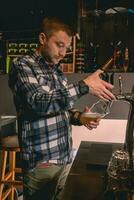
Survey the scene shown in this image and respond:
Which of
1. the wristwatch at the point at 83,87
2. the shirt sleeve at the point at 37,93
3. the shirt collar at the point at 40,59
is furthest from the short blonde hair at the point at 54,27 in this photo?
the wristwatch at the point at 83,87

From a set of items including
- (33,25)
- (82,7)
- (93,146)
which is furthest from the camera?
(33,25)

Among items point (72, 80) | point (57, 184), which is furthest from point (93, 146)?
point (72, 80)

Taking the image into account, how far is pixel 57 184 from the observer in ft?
5.86

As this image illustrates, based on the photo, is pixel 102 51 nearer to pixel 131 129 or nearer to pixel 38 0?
pixel 38 0

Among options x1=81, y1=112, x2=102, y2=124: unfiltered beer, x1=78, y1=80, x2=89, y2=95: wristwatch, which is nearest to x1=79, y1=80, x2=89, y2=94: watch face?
x1=78, y1=80, x2=89, y2=95: wristwatch

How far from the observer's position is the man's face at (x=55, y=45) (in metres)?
1.86

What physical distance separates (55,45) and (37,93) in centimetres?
34

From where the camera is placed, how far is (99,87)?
1.50m

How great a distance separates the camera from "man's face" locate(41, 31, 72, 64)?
1.86 m

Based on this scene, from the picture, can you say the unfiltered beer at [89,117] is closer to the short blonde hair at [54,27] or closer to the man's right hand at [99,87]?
the man's right hand at [99,87]

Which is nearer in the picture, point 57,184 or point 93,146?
point 57,184

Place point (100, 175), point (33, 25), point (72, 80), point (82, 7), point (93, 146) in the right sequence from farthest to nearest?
point (33, 25) < point (82, 7) < point (72, 80) < point (93, 146) < point (100, 175)

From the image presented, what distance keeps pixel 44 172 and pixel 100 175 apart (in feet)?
1.39

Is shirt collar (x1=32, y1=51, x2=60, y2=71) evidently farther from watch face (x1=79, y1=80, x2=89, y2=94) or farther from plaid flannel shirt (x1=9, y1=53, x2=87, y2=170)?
watch face (x1=79, y1=80, x2=89, y2=94)
